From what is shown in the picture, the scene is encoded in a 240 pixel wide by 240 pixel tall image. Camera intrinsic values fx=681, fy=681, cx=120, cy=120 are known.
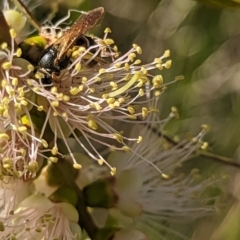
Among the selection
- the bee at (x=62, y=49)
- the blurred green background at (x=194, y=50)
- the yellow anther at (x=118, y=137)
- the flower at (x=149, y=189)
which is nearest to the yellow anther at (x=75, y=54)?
the bee at (x=62, y=49)

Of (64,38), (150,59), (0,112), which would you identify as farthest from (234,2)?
(150,59)

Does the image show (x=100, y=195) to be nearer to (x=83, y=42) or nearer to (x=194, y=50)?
(x=83, y=42)

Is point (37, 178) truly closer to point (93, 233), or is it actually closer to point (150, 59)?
point (93, 233)

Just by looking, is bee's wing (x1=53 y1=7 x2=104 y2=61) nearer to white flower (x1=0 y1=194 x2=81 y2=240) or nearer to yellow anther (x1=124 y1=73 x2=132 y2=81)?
yellow anther (x1=124 y1=73 x2=132 y2=81)

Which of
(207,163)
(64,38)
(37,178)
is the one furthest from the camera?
(207,163)

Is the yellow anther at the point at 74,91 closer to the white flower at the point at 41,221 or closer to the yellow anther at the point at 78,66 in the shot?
the yellow anther at the point at 78,66

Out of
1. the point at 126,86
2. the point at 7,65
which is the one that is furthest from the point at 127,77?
the point at 7,65

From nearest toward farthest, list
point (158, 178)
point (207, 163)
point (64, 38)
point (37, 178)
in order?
point (64, 38)
point (37, 178)
point (158, 178)
point (207, 163)
